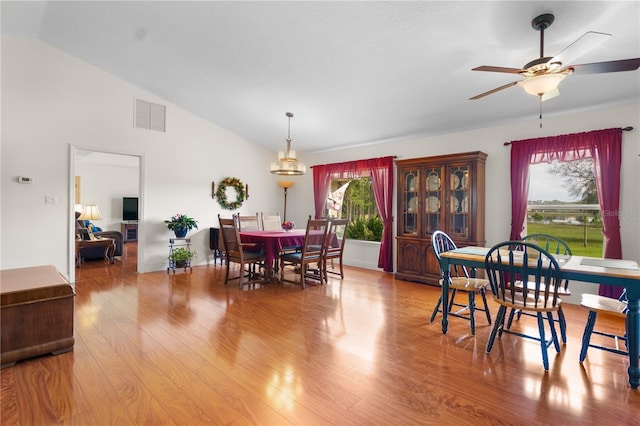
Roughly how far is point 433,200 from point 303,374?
3.38 m

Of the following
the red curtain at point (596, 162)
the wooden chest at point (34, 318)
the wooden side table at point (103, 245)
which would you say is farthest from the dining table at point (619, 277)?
the wooden side table at point (103, 245)

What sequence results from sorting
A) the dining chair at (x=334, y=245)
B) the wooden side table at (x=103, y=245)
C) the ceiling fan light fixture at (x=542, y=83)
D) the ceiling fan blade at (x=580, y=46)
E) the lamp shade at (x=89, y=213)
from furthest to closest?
the lamp shade at (x=89, y=213)
the wooden side table at (x=103, y=245)
the dining chair at (x=334, y=245)
the ceiling fan light fixture at (x=542, y=83)
the ceiling fan blade at (x=580, y=46)

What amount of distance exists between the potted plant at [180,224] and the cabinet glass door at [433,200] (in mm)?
3953

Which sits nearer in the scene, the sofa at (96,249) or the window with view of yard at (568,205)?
the window with view of yard at (568,205)

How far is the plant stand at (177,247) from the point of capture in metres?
5.42

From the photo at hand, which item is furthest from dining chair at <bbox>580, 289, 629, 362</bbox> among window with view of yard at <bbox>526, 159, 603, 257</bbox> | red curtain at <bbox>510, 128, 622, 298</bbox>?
window with view of yard at <bbox>526, 159, 603, 257</bbox>

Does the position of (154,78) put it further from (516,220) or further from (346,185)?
(516,220)

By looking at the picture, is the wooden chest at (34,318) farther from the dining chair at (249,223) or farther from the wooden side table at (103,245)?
the wooden side table at (103,245)

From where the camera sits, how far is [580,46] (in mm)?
1960

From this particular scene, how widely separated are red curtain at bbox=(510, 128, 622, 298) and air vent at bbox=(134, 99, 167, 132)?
551 centimetres

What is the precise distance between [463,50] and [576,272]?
2.12m

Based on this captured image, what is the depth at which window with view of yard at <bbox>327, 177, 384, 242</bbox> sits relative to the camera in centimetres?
599

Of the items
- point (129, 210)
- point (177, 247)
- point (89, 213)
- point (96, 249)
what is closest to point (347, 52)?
point (177, 247)

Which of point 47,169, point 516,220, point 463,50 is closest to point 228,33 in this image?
point 463,50
